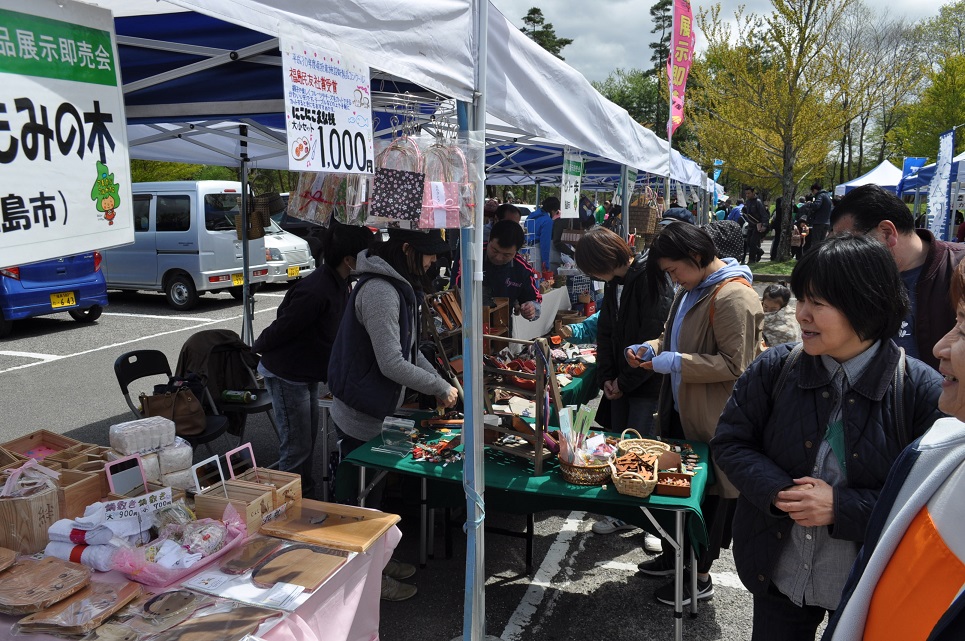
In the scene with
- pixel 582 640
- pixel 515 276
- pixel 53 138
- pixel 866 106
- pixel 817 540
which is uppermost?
pixel 866 106

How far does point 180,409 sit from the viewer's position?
4.08 m

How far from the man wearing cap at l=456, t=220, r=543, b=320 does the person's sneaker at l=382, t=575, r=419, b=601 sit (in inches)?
98.7

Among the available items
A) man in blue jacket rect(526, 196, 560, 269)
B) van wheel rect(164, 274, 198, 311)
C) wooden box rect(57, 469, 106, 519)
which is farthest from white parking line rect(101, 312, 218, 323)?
wooden box rect(57, 469, 106, 519)

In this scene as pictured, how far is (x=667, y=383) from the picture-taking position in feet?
10.6

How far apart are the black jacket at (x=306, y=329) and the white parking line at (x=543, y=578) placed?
1.63m

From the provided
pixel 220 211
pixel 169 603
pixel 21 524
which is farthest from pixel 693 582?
pixel 220 211

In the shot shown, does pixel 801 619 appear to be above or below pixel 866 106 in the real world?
below

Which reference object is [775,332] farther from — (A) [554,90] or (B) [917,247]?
(A) [554,90]

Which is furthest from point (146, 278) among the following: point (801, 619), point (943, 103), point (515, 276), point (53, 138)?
point (943, 103)

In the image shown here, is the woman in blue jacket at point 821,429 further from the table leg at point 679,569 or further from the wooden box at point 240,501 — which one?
the wooden box at point 240,501

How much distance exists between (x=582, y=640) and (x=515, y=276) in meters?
2.93

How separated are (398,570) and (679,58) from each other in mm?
5965

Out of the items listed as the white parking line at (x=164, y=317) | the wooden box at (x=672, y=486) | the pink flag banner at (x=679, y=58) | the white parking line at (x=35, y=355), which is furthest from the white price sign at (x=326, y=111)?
the white parking line at (x=164, y=317)

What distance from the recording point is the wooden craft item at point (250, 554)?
210cm
